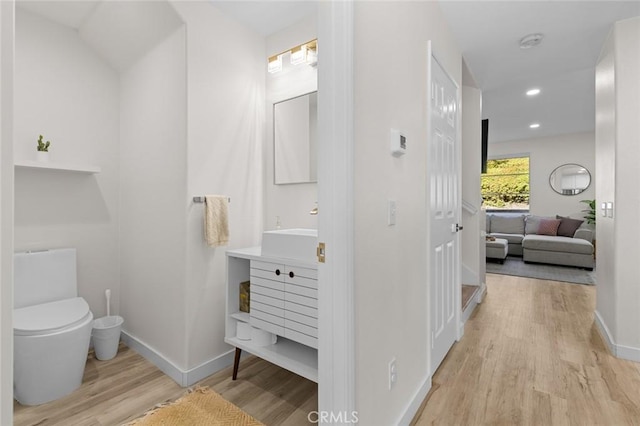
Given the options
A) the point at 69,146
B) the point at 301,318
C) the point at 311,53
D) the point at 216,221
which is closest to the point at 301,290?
the point at 301,318

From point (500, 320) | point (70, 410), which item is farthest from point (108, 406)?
point (500, 320)

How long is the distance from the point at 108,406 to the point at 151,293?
0.73 meters

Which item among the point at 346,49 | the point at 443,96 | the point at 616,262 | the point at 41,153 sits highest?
the point at 443,96

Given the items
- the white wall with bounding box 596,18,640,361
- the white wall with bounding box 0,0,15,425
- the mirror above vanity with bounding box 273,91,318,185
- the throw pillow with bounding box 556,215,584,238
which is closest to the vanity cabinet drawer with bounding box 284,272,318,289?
the mirror above vanity with bounding box 273,91,318,185

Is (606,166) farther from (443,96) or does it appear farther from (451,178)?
(443,96)

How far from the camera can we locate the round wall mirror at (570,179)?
247 inches

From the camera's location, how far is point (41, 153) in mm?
2145

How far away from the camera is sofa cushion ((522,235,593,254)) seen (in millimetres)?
5009

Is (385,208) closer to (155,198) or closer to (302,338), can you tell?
(302,338)

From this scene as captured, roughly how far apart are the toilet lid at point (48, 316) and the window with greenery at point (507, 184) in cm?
770

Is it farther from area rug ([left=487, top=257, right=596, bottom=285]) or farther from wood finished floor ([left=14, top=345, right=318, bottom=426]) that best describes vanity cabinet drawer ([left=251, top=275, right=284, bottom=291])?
area rug ([left=487, top=257, right=596, bottom=285])

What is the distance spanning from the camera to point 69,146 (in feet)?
7.88

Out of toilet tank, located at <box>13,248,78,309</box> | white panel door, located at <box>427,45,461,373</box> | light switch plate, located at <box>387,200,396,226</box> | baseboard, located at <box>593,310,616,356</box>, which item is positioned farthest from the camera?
baseboard, located at <box>593,310,616,356</box>

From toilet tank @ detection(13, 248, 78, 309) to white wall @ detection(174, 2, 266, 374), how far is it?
1.04 m
